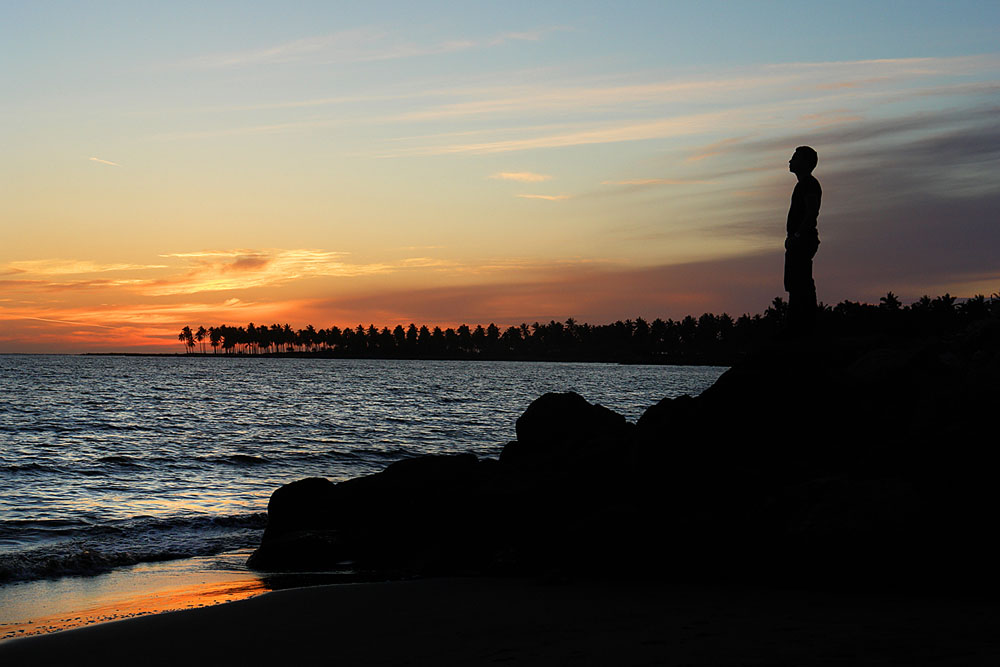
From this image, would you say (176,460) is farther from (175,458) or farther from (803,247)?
(803,247)

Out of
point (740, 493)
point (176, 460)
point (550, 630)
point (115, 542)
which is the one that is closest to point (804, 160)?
point (740, 493)

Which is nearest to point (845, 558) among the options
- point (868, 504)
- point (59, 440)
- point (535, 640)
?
point (868, 504)

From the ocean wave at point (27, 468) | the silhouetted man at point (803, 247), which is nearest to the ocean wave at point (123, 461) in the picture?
the ocean wave at point (27, 468)

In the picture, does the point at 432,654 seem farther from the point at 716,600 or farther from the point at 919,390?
the point at 919,390

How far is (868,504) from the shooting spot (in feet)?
29.8

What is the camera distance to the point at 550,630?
7.72 metres

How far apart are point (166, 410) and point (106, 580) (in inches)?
1751

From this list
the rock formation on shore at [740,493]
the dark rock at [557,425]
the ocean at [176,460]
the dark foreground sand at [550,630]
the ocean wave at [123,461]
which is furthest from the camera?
the ocean wave at [123,461]

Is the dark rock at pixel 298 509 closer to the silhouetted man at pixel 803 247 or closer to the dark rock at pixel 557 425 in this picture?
the dark rock at pixel 557 425

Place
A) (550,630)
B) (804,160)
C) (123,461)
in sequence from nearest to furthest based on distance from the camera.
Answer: (550,630) → (804,160) → (123,461)

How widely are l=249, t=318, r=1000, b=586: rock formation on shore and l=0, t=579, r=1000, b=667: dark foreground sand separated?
0.70 metres

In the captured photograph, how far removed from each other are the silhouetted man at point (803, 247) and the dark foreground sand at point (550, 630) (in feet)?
24.0

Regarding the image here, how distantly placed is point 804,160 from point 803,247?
166cm

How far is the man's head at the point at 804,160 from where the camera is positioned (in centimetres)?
1521
